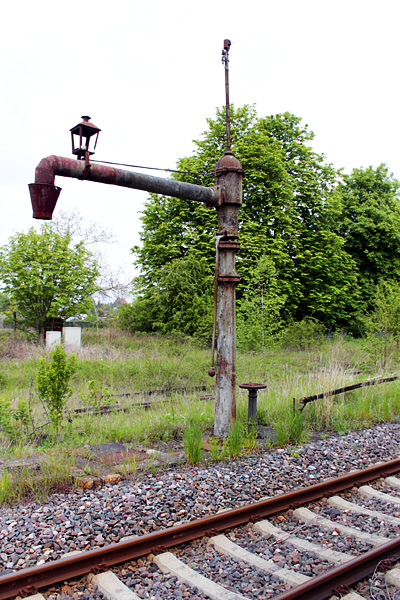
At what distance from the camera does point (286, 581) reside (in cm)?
356

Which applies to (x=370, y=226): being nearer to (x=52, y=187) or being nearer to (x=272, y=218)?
(x=272, y=218)

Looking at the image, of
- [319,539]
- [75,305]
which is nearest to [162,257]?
[75,305]

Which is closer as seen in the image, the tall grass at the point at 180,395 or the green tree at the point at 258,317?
the tall grass at the point at 180,395

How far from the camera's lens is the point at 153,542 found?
3.99 metres

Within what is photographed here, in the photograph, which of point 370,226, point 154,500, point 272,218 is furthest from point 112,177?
point 370,226

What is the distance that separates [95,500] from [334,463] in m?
3.19

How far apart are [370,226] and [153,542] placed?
31.6 metres

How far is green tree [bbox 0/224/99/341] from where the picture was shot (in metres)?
19.2

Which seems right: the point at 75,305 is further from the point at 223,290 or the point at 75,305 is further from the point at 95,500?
the point at 95,500

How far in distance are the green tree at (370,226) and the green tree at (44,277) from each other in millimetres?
18819

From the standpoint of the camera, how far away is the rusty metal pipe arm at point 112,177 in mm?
5914

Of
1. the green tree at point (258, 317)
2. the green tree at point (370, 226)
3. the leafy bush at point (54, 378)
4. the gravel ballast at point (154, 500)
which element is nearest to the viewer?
the gravel ballast at point (154, 500)

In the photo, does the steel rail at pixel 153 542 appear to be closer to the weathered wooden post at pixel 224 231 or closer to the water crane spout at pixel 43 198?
the weathered wooden post at pixel 224 231

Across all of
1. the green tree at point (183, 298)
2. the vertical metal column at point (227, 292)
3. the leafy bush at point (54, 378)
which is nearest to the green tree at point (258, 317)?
the green tree at point (183, 298)
